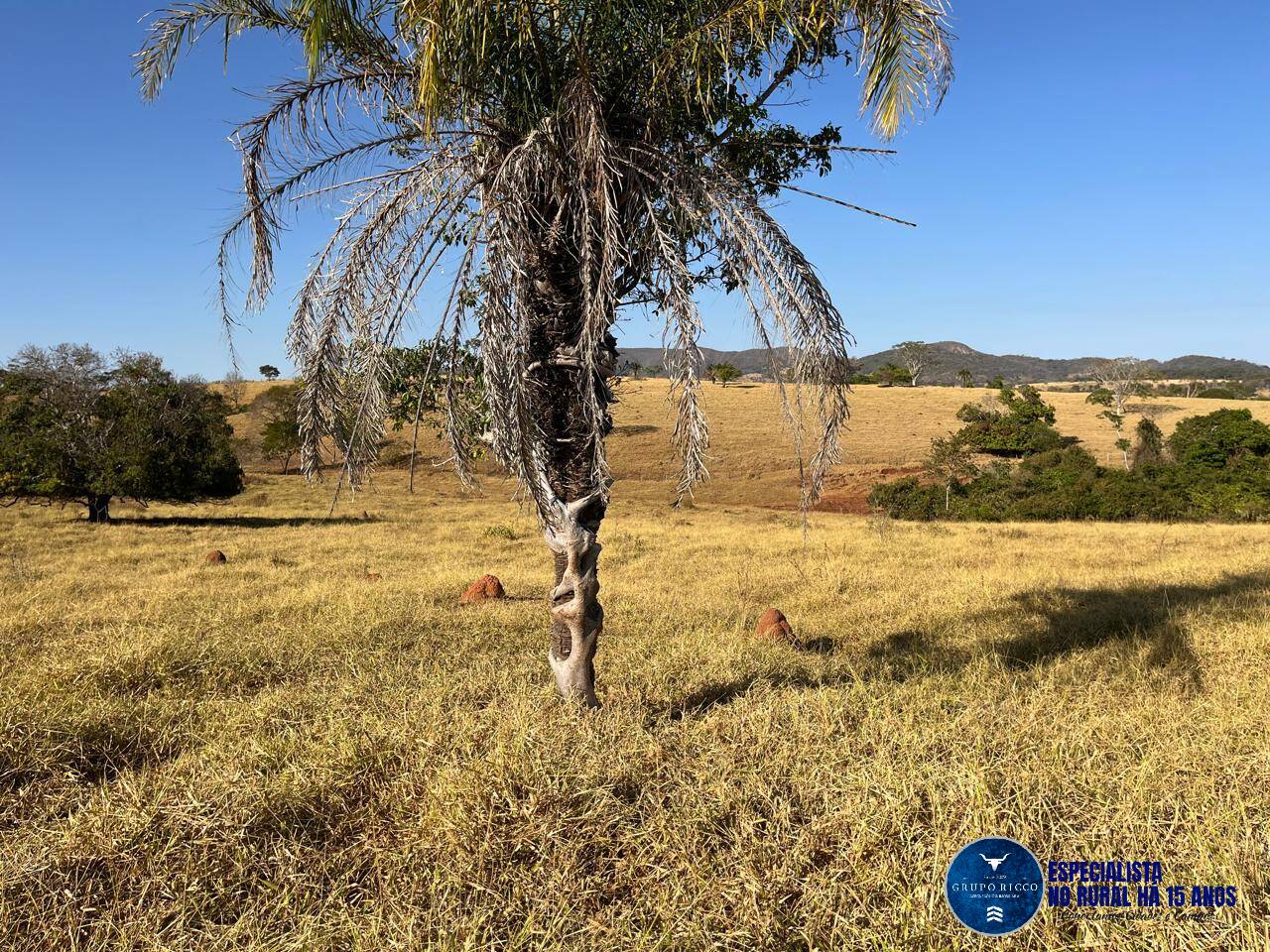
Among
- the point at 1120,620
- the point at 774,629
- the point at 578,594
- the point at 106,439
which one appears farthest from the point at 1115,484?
the point at 106,439

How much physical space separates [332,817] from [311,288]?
328 centimetres

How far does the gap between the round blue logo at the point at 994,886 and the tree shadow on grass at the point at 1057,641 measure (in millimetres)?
2016

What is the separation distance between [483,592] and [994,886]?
769cm

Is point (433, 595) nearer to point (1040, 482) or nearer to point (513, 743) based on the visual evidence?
point (513, 743)

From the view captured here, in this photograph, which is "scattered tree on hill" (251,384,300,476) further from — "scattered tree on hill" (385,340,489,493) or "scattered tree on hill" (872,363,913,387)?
"scattered tree on hill" (872,363,913,387)

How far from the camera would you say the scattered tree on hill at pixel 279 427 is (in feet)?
116

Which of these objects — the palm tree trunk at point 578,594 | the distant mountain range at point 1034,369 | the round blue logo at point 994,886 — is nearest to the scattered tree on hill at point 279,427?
the palm tree trunk at point 578,594

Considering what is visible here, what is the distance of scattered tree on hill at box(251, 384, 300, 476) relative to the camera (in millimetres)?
35281

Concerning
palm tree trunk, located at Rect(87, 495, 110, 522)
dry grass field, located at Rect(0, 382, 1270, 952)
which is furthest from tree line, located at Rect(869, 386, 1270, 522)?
palm tree trunk, located at Rect(87, 495, 110, 522)

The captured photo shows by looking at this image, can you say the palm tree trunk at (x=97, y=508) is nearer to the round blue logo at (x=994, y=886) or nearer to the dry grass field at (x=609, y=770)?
the dry grass field at (x=609, y=770)

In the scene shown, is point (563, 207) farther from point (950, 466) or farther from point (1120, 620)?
point (950, 466)

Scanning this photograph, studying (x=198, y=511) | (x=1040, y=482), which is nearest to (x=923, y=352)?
(x=1040, y=482)

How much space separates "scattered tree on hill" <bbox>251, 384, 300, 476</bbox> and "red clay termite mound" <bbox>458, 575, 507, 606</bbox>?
1943 cm

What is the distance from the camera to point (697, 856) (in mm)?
3176
